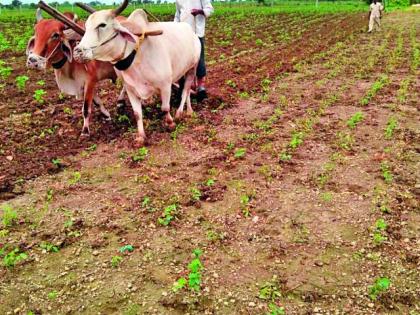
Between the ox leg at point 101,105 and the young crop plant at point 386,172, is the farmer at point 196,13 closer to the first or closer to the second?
the ox leg at point 101,105

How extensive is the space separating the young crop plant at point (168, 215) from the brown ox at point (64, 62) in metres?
2.38

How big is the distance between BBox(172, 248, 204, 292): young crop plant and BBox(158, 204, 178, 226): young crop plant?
0.65m

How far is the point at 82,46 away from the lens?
15.8ft

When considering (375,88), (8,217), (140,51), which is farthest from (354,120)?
(8,217)

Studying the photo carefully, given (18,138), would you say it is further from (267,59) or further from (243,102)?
(267,59)

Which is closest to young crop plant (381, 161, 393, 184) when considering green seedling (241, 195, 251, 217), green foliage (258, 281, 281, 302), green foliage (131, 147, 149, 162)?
green seedling (241, 195, 251, 217)

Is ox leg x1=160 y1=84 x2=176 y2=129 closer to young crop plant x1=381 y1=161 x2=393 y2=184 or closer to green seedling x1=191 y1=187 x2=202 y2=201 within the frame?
green seedling x1=191 y1=187 x2=202 y2=201

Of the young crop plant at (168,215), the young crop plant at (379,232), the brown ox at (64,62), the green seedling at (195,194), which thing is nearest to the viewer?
the young crop plant at (379,232)

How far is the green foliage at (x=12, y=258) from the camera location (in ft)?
11.6

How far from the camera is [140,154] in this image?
556 centimetres

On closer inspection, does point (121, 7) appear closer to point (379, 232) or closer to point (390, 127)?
point (379, 232)

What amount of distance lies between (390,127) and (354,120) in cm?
54

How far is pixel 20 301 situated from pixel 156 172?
2208mm

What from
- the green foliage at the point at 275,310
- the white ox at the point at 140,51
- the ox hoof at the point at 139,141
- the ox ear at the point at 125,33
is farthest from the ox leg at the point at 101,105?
the green foliage at the point at 275,310
